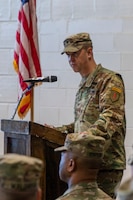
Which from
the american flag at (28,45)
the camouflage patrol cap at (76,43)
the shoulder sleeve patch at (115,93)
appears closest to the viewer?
the shoulder sleeve patch at (115,93)

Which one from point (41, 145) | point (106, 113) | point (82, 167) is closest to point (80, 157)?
point (82, 167)

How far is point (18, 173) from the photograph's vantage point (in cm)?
116

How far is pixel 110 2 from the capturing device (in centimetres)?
391

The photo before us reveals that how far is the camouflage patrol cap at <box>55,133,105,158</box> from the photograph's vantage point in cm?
209

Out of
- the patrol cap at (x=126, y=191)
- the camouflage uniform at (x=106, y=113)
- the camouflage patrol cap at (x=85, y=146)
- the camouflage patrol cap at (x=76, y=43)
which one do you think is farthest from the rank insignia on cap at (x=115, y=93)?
the patrol cap at (x=126, y=191)

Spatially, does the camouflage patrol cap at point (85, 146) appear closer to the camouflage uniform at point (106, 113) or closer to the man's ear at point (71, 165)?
the man's ear at point (71, 165)

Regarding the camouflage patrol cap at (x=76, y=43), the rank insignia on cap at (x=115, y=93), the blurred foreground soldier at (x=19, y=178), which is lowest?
the blurred foreground soldier at (x=19, y=178)

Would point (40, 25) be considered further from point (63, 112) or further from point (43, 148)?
point (43, 148)

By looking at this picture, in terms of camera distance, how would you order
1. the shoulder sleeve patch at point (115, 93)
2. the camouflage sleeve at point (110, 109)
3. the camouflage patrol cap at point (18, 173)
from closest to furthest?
the camouflage patrol cap at point (18, 173) < the camouflage sleeve at point (110, 109) < the shoulder sleeve patch at point (115, 93)

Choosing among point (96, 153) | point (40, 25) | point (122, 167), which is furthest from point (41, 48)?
point (96, 153)

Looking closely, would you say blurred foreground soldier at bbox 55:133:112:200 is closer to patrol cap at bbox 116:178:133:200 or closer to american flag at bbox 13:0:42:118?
patrol cap at bbox 116:178:133:200

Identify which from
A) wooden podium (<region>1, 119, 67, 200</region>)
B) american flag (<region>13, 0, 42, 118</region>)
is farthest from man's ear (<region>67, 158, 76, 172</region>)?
american flag (<region>13, 0, 42, 118</region>)

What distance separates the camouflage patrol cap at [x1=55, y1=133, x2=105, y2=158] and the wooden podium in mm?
485

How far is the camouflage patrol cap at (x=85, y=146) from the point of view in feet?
6.85
